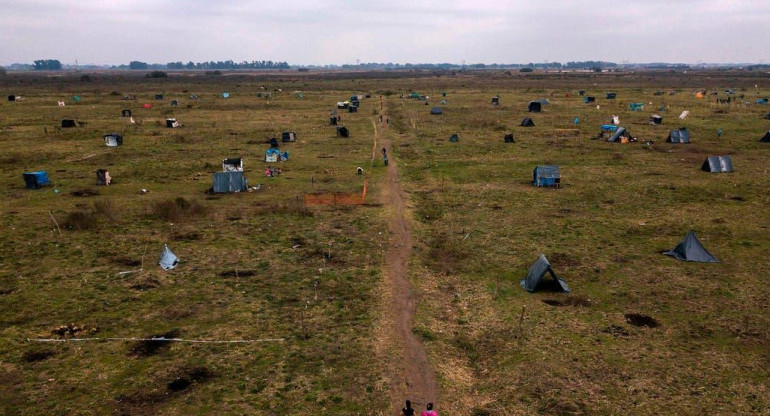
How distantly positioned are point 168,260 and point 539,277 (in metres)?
19.3

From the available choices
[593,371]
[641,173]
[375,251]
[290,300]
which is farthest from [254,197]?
[641,173]

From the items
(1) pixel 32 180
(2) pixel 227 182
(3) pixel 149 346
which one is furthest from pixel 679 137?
(1) pixel 32 180

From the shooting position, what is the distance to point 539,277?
23.7 meters

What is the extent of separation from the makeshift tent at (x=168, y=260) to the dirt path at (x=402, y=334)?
11465mm

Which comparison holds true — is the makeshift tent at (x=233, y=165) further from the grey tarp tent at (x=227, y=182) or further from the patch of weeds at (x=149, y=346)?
the patch of weeds at (x=149, y=346)

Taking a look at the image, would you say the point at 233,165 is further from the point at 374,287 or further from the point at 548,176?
the point at 548,176

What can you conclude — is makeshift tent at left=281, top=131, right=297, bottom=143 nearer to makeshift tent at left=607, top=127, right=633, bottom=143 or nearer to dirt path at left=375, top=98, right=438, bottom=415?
dirt path at left=375, top=98, right=438, bottom=415

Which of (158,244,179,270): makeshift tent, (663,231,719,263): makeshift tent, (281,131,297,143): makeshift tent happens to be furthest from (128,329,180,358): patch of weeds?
(281,131,297,143): makeshift tent

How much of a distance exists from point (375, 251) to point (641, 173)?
31.1m

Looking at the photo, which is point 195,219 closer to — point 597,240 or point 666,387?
point 597,240

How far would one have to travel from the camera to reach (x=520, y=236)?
30969mm

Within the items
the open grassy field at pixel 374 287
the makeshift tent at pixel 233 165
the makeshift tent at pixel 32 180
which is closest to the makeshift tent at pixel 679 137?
the open grassy field at pixel 374 287

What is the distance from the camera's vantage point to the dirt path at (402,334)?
54.4 feet

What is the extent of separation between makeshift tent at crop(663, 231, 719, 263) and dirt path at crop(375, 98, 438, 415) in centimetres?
1493
